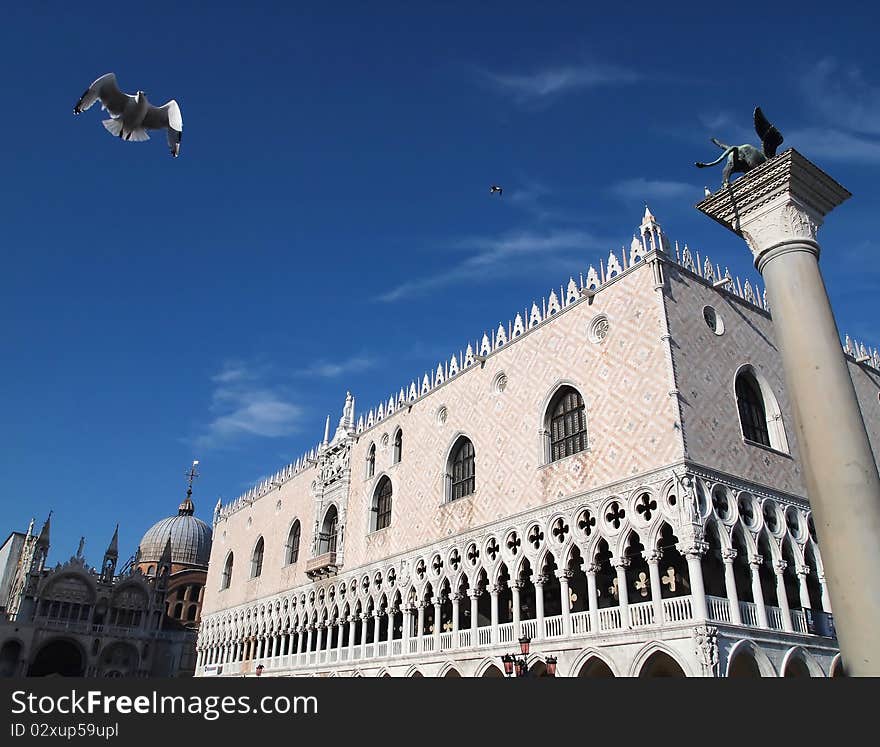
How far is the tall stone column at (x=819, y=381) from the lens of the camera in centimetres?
686

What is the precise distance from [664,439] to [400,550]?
11269mm

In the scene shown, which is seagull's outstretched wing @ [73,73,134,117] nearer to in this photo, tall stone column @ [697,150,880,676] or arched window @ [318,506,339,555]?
tall stone column @ [697,150,880,676]

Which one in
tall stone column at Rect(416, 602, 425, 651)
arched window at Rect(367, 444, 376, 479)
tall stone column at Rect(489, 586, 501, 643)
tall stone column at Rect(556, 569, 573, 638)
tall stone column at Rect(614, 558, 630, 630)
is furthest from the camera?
arched window at Rect(367, 444, 376, 479)

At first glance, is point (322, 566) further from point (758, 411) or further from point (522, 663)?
point (758, 411)

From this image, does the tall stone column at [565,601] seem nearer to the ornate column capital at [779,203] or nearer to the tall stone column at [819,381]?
the tall stone column at [819,381]

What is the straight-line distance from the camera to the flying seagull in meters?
10.8

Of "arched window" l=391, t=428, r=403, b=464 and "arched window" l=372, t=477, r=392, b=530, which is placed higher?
"arched window" l=391, t=428, r=403, b=464

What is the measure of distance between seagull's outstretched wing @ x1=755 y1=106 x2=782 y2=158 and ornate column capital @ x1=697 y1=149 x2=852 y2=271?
0.42 m

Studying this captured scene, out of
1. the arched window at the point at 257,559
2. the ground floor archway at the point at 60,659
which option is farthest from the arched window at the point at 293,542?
the ground floor archway at the point at 60,659

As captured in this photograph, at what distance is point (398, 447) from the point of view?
26.6 meters

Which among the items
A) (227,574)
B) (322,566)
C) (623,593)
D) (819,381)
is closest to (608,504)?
(623,593)

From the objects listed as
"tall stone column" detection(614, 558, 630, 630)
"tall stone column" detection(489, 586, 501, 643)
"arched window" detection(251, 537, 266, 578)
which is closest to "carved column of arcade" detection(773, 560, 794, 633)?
"tall stone column" detection(614, 558, 630, 630)

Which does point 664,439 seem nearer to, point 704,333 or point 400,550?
point 704,333

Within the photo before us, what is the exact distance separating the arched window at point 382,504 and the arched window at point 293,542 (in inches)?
256
